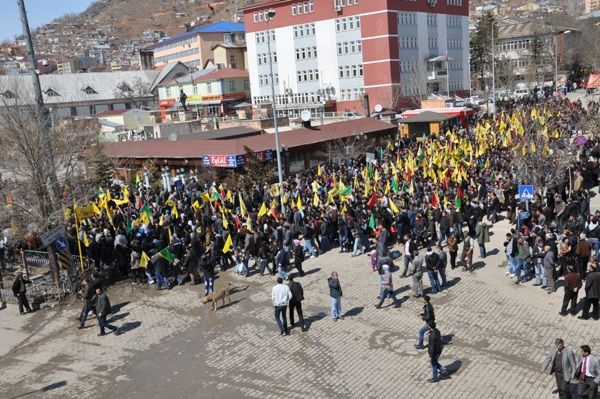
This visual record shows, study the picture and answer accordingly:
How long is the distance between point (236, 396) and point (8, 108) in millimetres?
11991

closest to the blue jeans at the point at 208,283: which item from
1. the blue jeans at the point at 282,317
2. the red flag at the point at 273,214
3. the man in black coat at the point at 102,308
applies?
the man in black coat at the point at 102,308

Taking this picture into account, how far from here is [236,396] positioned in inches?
456

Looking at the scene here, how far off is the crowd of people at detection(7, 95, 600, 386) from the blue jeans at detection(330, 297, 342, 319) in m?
0.04

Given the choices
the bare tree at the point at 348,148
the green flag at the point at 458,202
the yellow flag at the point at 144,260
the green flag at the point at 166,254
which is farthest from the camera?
the bare tree at the point at 348,148

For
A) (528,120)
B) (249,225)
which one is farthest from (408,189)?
(528,120)

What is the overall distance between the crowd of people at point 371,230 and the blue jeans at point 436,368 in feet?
0.16

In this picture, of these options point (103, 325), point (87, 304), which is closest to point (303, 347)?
point (103, 325)

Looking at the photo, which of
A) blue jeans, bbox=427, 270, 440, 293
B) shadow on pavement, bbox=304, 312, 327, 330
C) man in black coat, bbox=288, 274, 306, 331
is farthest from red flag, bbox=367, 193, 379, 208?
man in black coat, bbox=288, 274, 306, 331

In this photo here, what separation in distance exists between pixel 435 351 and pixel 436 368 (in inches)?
20.3

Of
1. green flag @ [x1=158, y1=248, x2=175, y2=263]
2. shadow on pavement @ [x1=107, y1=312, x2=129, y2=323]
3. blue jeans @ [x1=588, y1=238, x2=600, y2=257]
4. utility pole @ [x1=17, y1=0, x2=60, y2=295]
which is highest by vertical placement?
utility pole @ [x1=17, y1=0, x2=60, y2=295]

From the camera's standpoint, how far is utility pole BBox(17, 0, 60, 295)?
54.8 ft

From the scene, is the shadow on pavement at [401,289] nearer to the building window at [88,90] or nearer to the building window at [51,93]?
the building window at [51,93]

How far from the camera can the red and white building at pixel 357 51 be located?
220 feet

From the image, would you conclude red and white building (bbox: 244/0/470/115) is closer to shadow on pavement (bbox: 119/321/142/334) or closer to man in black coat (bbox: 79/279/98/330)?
shadow on pavement (bbox: 119/321/142/334)
